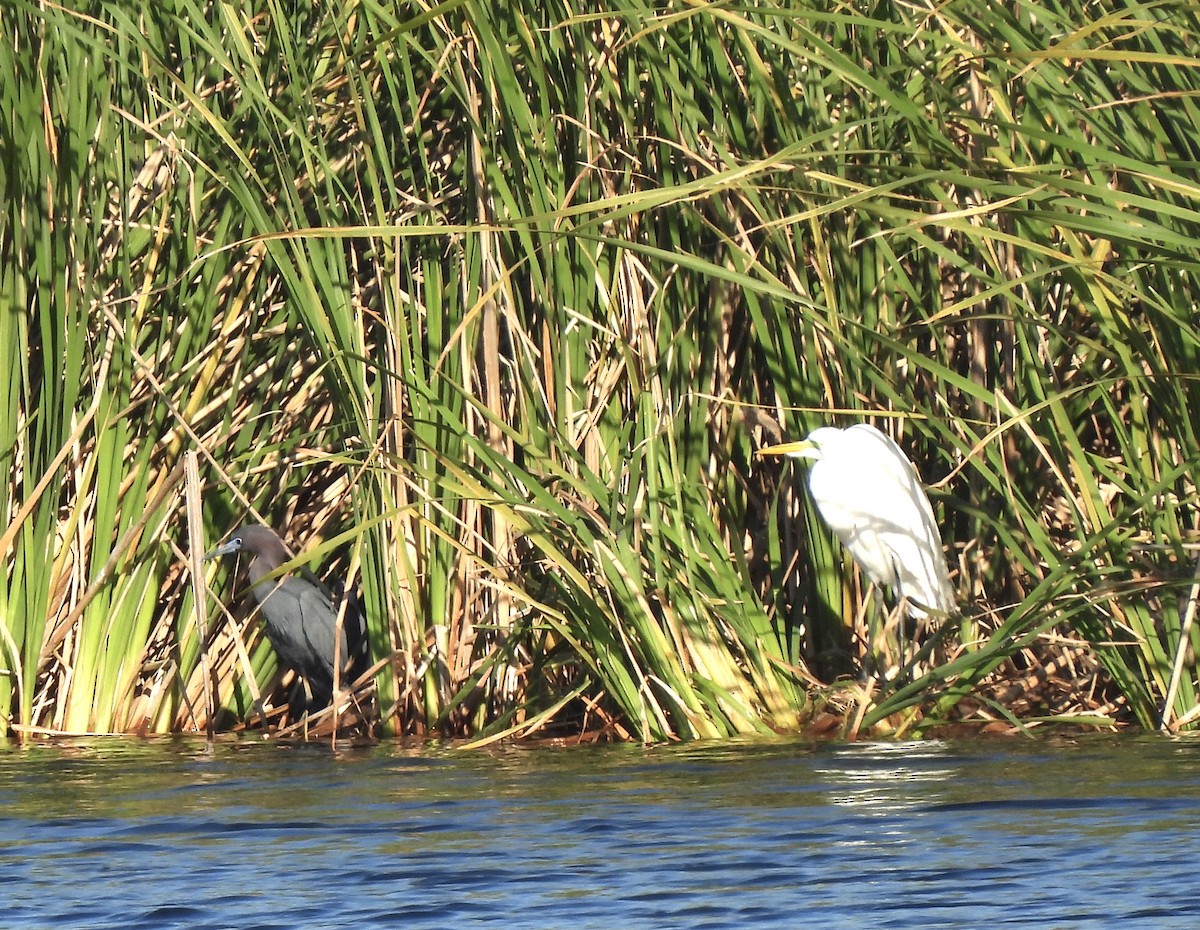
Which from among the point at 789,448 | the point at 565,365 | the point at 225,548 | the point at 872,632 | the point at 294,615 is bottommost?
the point at 872,632

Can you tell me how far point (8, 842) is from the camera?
3.36 meters

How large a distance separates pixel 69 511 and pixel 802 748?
1884 millimetres

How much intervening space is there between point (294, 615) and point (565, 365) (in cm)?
104

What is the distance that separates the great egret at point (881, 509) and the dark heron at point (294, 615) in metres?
1.23

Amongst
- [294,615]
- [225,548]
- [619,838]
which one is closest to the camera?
[619,838]

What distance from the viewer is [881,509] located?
14.3ft

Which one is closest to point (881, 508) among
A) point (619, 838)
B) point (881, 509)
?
A: point (881, 509)

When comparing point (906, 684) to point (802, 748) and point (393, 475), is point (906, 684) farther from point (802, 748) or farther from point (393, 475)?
point (393, 475)

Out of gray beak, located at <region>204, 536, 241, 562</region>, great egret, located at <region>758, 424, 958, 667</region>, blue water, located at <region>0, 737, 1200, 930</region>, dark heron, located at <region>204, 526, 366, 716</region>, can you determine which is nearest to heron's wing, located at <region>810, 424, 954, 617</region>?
great egret, located at <region>758, 424, 958, 667</region>

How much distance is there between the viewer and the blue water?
277 centimetres

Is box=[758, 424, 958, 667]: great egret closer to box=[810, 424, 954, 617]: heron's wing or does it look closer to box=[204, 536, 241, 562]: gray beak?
box=[810, 424, 954, 617]: heron's wing

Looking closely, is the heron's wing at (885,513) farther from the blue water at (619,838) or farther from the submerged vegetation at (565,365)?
the blue water at (619,838)

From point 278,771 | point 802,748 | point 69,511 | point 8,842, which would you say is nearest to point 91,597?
point 69,511

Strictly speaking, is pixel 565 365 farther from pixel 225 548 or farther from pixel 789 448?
pixel 225 548
